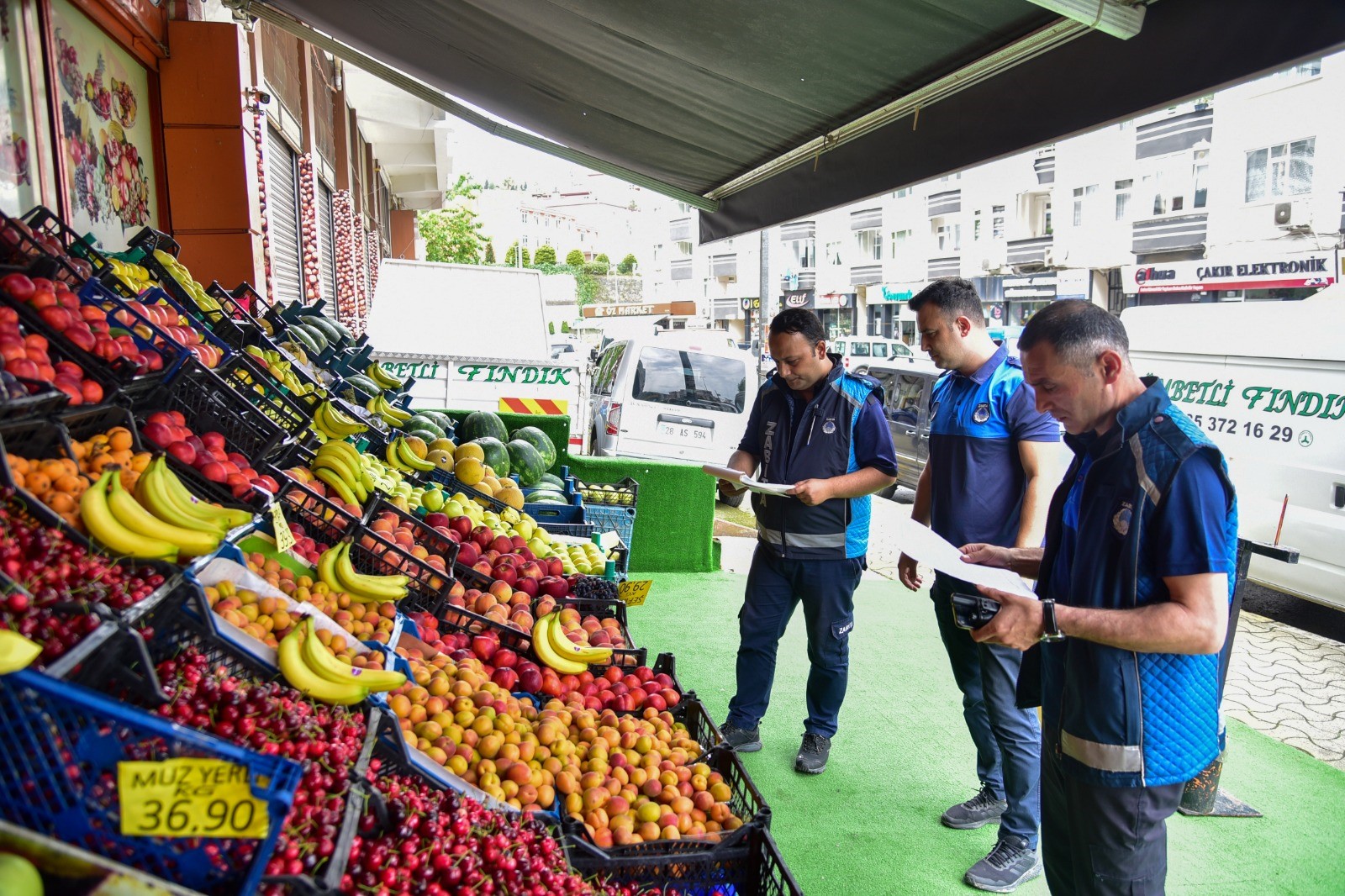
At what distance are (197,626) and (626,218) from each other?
107 m

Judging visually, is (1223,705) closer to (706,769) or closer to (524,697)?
(706,769)

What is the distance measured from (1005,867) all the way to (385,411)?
403cm

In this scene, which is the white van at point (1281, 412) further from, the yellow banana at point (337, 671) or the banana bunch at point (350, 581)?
the yellow banana at point (337, 671)

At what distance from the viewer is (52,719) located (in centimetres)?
129

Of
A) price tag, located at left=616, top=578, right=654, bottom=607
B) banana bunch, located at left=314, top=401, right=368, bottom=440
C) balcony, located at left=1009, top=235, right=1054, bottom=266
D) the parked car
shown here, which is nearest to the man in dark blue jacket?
price tag, located at left=616, top=578, right=654, bottom=607

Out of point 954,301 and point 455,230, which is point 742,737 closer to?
point 954,301

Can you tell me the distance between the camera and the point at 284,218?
9.39m

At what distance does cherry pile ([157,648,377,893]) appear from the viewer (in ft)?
5.40

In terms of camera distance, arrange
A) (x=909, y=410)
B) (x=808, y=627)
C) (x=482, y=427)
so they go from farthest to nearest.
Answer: (x=909, y=410)
(x=482, y=427)
(x=808, y=627)

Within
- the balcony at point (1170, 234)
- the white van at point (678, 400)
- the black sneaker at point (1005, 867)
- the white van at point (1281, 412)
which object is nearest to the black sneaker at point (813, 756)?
the black sneaker at point (1005, 867)

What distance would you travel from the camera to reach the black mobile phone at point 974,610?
2195 mm

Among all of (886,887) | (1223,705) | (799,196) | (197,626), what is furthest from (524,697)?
(1223,705)

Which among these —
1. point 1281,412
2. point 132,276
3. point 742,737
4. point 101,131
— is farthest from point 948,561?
point 1281,412

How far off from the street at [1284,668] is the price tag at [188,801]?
1925 millimetres
